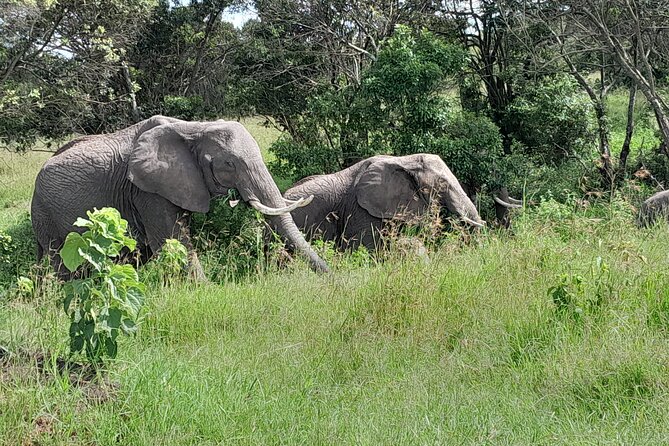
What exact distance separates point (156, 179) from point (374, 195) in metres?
3.04

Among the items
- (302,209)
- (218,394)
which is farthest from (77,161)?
(218,394)

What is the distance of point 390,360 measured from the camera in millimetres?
4938

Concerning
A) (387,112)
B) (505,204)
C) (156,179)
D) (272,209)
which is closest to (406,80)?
(387,112)

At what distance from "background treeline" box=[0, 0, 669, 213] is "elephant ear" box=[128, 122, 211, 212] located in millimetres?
4393

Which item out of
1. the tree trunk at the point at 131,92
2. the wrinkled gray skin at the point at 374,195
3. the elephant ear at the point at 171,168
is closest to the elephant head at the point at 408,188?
the wrinkled gray skin at the point at 374,195

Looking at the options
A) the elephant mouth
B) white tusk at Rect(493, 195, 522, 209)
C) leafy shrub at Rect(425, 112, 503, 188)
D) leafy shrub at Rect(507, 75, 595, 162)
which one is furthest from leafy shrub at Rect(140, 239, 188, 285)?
leafy shrub at Rect(507, 75, 595, 162)

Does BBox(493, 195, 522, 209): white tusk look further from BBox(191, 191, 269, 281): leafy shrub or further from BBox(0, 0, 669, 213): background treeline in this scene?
BBox(191, 191, 269, 281): leafy shrub

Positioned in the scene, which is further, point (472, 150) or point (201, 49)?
point (201, 49)

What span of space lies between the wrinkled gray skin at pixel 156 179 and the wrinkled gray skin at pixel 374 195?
1.41 metres

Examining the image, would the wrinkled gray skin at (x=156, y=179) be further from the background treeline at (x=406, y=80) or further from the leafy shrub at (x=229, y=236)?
the background treeline at (x=406, y=80)

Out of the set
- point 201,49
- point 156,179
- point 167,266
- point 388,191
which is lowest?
point 167,266

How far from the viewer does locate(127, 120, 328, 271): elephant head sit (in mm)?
8516

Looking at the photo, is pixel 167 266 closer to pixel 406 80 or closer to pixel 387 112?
pixel 406 80

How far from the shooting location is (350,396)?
14.6 ft
